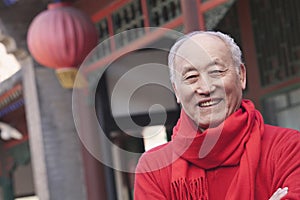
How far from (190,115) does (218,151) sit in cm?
11

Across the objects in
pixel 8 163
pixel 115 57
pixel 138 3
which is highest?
pixel 138 3

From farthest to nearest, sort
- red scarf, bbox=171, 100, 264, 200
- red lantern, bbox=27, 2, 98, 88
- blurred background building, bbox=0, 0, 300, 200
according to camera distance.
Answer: red lantern, bbox=27, 2, 98, 88
blurred background building, bbox=0, 0, 300, 200
red scarf, bbox=171, 100, 264, 200

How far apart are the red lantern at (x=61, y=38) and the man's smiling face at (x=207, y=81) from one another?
4.78 m

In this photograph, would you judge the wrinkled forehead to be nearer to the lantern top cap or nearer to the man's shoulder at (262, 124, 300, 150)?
the man's shoulder at (262, 124, 300, 150)

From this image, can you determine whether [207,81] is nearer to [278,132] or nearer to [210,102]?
[210,102]

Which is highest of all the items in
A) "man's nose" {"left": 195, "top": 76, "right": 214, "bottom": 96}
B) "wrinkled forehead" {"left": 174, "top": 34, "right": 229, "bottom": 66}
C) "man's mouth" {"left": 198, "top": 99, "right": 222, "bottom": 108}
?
"wrinkled forehead" {"left": 174, "top": 34, "right": 229, "bottom": 66}

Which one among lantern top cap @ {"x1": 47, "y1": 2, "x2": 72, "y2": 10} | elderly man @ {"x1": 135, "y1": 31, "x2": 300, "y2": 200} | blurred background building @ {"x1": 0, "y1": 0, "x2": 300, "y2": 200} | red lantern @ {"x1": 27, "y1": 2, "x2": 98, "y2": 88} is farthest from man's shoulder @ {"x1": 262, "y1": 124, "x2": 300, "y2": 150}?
lantern top cap @ {"x1": 47, "y1": 2, "x2": 72, "y2": 10}

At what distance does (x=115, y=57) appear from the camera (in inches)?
287

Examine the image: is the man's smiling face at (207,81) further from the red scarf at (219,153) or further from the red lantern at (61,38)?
the red lantern at (61,38)

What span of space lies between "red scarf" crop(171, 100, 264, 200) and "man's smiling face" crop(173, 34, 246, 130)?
28 mm

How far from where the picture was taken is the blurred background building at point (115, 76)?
5.79m

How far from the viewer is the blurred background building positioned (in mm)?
5785

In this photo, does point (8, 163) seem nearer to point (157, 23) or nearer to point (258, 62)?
point (157, 23)

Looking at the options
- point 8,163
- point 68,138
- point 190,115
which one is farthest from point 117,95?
point 8,163
